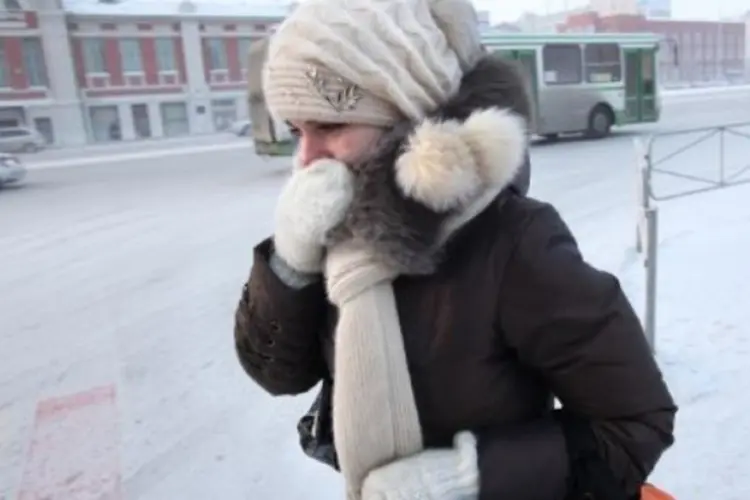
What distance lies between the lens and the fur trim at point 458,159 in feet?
2.95

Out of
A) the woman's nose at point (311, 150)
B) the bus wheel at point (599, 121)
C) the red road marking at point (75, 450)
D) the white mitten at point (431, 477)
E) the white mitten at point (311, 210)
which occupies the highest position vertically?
the woman's nose at point (311, 150)

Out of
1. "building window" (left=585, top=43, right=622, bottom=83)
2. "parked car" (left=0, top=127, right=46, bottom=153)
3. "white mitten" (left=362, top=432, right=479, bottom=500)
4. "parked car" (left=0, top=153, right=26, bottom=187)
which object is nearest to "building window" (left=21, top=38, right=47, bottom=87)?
"parked car" (left=0, top=127, right=46, bottom=153)

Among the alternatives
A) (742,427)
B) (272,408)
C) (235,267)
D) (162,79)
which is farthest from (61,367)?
(162,79)

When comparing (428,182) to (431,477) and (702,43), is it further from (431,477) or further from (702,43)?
(702,43)

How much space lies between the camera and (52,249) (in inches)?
284

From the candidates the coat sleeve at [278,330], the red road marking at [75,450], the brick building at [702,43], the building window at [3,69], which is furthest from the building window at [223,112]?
the coat sleeve at [278,330]

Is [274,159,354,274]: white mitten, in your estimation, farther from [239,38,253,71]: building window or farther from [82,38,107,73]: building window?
[239,38,253,71]: building window

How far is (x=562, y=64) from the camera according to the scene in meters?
13.5

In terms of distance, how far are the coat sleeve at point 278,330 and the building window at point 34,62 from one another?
33.3 meters

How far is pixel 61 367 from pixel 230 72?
32064mm

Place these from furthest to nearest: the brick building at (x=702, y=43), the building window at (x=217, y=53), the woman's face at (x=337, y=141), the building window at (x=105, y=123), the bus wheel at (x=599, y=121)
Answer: the brick building at (x=702, y=43), the building window at (x=217, y=53), the building window at (x=105, y=123), the bus wheel at (x=599, y=121), the woman's face at (x=337, y=141)

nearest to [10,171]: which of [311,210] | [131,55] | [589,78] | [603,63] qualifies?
[589,78]

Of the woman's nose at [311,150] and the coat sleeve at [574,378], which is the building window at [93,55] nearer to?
the woman's nose at [311,150]

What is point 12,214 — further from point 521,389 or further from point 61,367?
point 521,389
